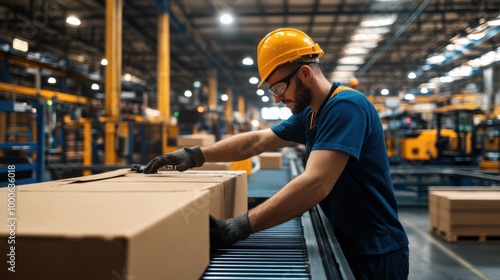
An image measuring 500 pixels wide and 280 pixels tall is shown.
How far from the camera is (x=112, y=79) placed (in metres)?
6.90

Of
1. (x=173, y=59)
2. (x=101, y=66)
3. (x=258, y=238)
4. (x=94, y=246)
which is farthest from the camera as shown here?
(x=173, y=59)

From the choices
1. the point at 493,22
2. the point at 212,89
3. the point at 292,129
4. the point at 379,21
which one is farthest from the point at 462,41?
the point at 292,129

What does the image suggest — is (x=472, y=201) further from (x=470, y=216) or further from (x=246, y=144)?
(x=246, y=144)

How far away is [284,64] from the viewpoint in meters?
1.63

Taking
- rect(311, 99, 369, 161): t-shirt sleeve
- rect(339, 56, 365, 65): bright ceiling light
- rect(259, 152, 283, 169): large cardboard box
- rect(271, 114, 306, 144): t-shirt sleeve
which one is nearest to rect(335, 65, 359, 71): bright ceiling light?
rect(339, 56, 365, 65): bright ceiling light

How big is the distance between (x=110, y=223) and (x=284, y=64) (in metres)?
1.17

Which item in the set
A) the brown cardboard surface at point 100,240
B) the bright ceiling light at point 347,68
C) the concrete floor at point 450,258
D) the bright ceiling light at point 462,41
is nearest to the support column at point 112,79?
the concrete floor at point 450,258

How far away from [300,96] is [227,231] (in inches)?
29.5

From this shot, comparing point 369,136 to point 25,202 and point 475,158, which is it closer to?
point 25,202

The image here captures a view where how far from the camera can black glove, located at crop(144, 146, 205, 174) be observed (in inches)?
73.4

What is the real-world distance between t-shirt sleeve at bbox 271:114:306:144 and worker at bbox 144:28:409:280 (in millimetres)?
305

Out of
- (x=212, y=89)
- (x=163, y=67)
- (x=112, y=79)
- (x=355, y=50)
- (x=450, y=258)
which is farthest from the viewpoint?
(x=212, y=89)

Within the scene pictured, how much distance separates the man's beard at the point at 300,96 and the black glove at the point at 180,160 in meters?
0.67

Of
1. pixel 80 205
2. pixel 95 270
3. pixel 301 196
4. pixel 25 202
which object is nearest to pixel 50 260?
pixel 95 270
